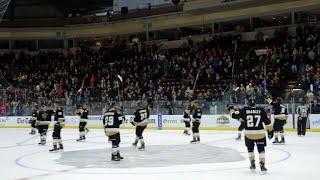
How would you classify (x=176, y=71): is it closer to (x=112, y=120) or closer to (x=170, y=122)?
(x=170, y=122)

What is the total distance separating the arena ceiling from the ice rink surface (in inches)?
996

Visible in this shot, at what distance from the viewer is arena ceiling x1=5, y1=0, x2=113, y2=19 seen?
41.7 meters

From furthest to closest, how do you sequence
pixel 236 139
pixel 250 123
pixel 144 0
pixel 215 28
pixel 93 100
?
pixel 144 0 < pixel 215 28 < pixel 93 100 < pixel 236 139 < pixel 250 123

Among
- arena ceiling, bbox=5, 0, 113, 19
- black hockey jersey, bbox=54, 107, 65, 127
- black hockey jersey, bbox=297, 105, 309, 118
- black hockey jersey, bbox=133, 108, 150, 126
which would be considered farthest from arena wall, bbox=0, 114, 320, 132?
arena ceiling, bbox=5, 0, 113, 19

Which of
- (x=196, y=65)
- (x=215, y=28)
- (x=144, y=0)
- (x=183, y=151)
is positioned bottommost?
(x=183, y=151)

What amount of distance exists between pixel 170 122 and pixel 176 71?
616cm

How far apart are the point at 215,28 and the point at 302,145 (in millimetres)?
19319

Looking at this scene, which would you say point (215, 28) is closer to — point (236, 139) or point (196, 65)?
point (196, 65)

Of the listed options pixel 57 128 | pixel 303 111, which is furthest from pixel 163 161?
pixel 303 111

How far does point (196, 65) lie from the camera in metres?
28.7

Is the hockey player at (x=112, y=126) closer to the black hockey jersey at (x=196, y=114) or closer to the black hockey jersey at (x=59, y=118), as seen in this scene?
the black hockey jersey at (x=59, y=118)

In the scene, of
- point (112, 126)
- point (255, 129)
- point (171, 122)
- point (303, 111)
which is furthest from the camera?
point (171, 122)

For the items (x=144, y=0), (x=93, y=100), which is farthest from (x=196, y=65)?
(x=144, y=0)

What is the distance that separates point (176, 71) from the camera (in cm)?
2914
